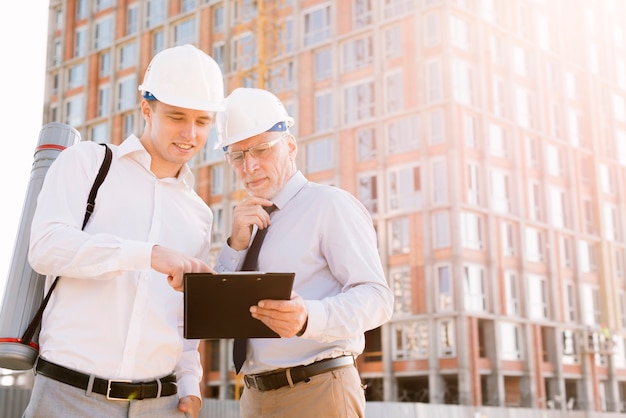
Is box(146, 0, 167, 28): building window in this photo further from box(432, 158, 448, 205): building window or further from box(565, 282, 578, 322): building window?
box(565, 282, 578, 322): building window

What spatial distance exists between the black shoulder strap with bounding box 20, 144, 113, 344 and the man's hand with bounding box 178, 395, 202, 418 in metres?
0.58

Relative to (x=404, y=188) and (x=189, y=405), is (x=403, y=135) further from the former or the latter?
(x=189, y=405)

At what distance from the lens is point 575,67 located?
3753 cm

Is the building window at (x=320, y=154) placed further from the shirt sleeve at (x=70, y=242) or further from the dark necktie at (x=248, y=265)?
the shirt sleeve at (x=70, y=242)

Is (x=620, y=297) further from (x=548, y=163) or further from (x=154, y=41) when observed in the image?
(x=154, y=41)

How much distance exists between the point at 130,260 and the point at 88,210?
314 mm

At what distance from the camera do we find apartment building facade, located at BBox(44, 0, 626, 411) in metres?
29.4

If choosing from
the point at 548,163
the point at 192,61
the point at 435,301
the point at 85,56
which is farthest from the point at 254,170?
the point at 85,56

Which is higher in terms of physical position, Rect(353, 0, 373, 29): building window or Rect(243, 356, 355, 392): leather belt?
Rect(353, 0, 373, 29): building window

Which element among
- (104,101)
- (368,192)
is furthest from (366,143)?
(104,101)

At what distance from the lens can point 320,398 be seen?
9.17 ft

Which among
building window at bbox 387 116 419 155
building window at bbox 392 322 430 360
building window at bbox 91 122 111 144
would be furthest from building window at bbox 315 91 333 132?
building window at bbox 91 122 111 144

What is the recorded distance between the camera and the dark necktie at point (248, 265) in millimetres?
2961

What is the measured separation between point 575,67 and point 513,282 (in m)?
12.6
